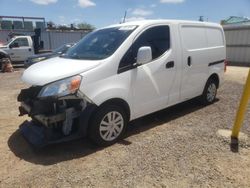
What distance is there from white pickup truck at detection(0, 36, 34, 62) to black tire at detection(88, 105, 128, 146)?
13888 mm

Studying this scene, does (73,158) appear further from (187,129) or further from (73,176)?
(187,129)

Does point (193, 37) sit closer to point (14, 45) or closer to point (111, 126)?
point (111, 126)

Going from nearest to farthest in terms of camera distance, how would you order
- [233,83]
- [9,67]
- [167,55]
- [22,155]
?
[22,155]
[167,55]
[233,83]
[9,67]

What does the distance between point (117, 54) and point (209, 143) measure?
2078mm

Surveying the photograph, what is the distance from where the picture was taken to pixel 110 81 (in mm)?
4191

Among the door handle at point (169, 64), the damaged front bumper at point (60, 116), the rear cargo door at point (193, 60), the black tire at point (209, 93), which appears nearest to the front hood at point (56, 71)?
the damaged front bumper at point (60, 116)

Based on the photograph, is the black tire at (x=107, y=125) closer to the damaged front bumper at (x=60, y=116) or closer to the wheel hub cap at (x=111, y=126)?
the wheel hub cap at (x=111, y=126)

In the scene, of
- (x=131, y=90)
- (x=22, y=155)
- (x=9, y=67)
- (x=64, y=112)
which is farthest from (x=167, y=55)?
(x=9, y=67)

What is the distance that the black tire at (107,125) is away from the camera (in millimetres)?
4086

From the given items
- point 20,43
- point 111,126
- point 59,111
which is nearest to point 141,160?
point 111,126

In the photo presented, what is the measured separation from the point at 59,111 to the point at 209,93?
4018mm

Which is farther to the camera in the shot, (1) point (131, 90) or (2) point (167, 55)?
(2) point (167, 55)

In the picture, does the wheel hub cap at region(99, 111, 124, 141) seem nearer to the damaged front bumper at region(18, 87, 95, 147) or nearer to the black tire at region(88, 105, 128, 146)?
the black tire at region(88, 105, 128, 146)

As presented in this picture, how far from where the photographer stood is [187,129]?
5.07m
